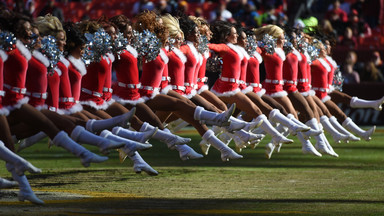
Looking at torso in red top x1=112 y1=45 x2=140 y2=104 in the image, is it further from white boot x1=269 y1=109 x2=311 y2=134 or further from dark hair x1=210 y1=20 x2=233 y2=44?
white boot x1=269 y1=109 x2=311 y2=134

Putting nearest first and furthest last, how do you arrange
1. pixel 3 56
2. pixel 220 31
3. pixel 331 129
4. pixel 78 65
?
pixel 3 56 → pixel 78 65 → pixel 220 31 → pixel 331 129

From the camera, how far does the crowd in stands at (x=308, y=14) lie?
830 inches

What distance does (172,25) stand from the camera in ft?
35.7

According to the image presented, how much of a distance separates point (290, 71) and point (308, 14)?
10.2 meters

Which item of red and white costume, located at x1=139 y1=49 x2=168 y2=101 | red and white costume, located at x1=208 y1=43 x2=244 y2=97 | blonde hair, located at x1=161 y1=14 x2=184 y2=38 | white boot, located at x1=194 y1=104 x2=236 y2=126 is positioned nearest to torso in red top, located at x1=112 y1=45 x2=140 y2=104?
red and white costume, located at x1=139 y1=49 x2=168 y2=101

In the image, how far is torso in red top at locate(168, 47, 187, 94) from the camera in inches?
429

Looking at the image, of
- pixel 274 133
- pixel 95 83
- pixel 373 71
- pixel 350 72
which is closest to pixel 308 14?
pixel 373 71

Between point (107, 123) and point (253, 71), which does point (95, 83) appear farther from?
point (253, 71)

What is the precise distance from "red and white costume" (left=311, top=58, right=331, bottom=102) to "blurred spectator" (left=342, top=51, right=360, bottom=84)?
551 centimetres

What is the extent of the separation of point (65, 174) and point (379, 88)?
10505mm

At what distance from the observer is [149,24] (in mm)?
10562

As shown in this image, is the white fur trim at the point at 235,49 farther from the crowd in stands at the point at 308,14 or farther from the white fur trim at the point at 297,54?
the crowd in stands at the point at 308,14

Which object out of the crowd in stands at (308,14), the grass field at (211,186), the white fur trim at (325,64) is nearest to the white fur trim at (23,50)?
the grass field at (211,186)

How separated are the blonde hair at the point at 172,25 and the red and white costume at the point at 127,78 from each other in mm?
824
